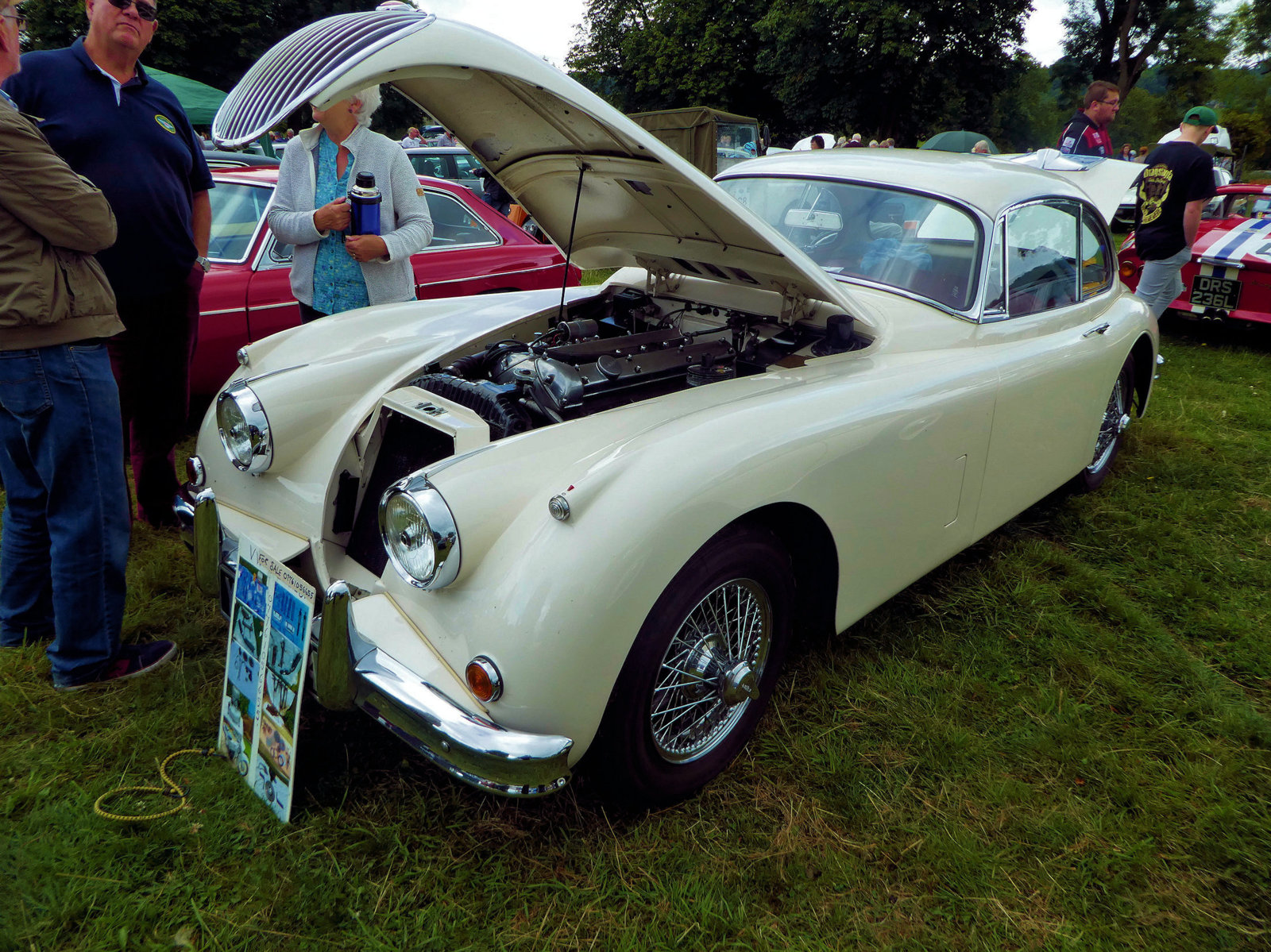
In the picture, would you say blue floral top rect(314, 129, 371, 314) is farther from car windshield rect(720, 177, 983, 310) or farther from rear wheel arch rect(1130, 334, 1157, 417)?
rear wheel arch rect(1130, 334, 1157, 417)

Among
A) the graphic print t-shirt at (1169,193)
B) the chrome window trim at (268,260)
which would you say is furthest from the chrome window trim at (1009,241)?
the chrome window trim at (268,260)

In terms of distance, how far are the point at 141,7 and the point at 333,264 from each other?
1037mm

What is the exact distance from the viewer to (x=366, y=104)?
10.7 ft

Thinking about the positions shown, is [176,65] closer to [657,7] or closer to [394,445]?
[657,7]

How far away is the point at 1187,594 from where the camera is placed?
3295mm

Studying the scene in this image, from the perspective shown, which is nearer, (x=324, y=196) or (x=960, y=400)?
(x=960, y=400)

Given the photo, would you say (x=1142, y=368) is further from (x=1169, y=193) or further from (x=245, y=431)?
(x=245, y=431)

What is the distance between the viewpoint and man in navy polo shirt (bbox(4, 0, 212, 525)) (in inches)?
101

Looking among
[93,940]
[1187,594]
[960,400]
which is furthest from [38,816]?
[1187,594]

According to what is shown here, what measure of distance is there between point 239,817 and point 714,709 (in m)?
1.22

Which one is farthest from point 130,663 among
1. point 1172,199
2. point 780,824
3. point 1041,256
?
point 1172,199

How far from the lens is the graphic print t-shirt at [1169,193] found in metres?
5.40

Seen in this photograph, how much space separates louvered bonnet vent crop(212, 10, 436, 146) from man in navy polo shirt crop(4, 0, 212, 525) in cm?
94

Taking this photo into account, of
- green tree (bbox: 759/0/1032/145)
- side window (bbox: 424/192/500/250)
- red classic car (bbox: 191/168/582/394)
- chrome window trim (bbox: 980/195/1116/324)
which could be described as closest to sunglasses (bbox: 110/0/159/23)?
red classic car (bbox: 191/168/582/394)
